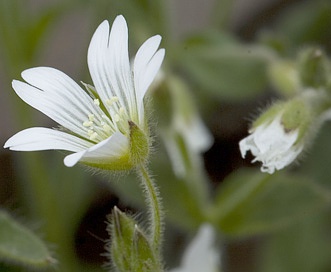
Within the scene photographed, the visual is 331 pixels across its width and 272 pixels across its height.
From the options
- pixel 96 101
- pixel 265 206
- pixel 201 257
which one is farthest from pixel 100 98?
pixel 265 206

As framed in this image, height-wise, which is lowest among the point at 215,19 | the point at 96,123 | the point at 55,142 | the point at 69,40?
the point at 55,142

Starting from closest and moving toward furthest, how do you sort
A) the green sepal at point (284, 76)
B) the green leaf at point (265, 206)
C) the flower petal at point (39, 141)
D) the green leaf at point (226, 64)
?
1. the flower petal at point (39, 141)
2. the green leaf at point (265, 206)
3. the green sepal at point (284, 76)
4. the green leaf at point (226, 64)

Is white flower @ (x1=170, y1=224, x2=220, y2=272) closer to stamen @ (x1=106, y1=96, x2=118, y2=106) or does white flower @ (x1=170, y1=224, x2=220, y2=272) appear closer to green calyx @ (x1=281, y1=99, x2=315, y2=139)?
green calyx @ (x1=281, y1=99, x2=315, y2=139)

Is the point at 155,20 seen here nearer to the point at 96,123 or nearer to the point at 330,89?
the point at 330,89

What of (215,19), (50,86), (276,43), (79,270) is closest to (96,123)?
(50,86)

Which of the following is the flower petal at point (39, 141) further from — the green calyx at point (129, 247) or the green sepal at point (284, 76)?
the green sepal at point (284, 76)

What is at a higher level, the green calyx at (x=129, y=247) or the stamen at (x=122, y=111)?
the stamen at (x=122, y=111)

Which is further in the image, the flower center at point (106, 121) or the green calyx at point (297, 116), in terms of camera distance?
the green calyx at point (297, 116)

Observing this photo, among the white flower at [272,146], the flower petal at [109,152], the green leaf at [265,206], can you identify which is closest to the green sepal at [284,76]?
the green leaf at [265,206]
